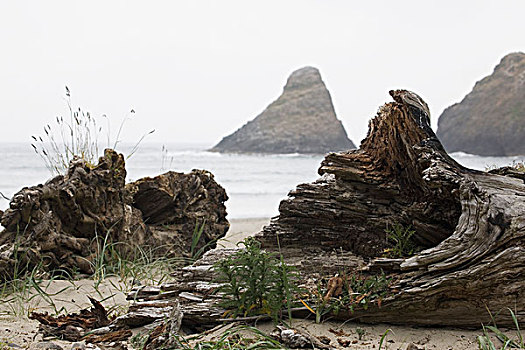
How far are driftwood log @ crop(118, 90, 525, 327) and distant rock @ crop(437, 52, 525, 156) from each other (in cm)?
2765

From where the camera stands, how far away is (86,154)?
559cm

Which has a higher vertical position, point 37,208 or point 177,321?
point 37,208

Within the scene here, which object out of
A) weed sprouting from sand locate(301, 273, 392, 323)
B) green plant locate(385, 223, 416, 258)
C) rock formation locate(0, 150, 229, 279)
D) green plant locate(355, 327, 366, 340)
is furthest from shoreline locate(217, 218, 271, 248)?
green plant locate(355, 327, 366, 340)

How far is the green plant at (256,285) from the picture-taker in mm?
3070

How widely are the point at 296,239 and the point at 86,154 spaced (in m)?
2.92

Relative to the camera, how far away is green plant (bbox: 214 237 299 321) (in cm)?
307

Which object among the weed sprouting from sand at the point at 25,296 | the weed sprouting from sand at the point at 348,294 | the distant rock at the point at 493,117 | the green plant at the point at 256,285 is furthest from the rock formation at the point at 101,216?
the distant rock at the point at 493,117

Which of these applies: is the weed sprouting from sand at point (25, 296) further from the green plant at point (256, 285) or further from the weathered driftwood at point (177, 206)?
the green plant at point (256, 285)

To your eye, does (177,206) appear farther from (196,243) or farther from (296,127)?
(296,127)

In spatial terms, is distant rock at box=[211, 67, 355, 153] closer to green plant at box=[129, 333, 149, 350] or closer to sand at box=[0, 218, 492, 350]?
sand at box=[0, 218, 492, 350]

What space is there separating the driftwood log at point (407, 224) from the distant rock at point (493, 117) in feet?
90.7

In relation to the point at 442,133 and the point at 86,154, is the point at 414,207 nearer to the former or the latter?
the point at 86,154

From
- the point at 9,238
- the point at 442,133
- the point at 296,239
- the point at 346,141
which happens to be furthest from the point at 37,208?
the point at 346,141

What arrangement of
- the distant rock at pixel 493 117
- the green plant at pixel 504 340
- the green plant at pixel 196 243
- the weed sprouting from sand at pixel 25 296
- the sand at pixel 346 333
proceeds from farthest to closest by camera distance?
the distant rock at pixel 493 117
the green plant at pixel 196 243
the weed sprouting from sand at pixel 25 296
the sand at pixel 346 333
the green plant at pixel 504 340
